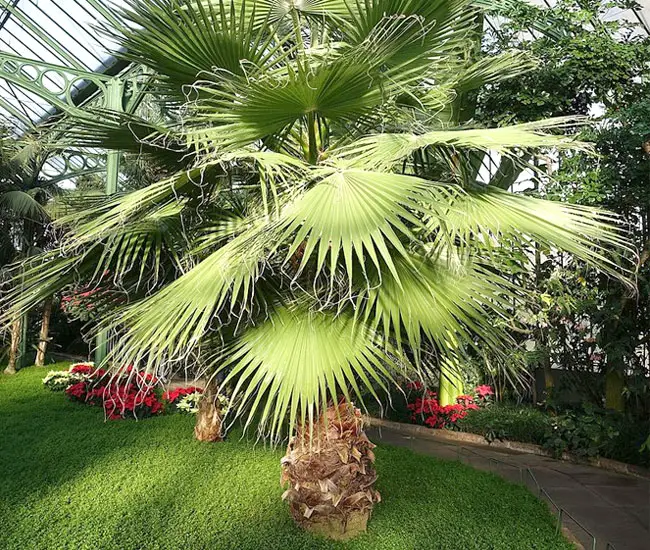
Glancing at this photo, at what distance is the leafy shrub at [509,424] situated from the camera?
21.3 feet

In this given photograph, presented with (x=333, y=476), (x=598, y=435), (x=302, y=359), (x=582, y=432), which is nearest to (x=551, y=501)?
(x=598, y=435)

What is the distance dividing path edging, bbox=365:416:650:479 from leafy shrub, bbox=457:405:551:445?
0.24ft

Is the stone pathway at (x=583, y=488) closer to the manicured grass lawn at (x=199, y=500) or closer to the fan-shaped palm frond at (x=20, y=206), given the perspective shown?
the manicured grass lawn at (x=199, y=500)

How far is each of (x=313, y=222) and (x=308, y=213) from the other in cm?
7

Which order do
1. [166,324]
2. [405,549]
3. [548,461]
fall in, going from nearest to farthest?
[166,324] < [405,549] < [548,461]

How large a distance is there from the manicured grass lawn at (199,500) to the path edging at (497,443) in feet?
3.79

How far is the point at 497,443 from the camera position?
6.73 metres

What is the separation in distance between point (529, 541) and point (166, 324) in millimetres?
2664

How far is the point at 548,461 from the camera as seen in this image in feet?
19.9

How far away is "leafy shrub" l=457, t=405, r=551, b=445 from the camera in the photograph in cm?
650

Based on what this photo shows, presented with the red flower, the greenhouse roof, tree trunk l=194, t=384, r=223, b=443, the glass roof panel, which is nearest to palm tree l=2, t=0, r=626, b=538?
tree trunk l=194, t=384, r=223, b=443

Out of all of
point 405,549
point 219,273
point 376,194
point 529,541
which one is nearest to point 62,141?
point 219,273

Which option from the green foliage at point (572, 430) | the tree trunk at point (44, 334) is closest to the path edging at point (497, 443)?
the green foliage at point (572, 430)

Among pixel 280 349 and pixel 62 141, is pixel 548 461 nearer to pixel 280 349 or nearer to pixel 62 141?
pixel 280 349
